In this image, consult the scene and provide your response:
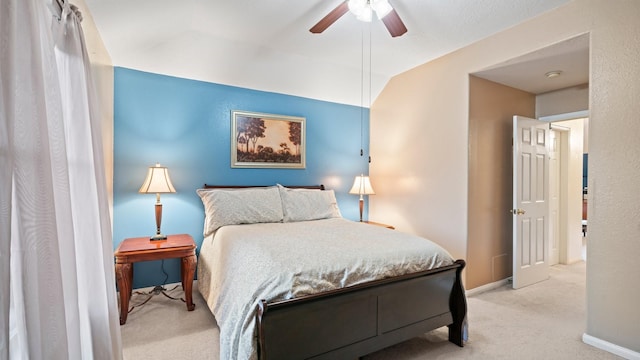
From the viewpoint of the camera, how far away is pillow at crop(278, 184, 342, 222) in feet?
11.4

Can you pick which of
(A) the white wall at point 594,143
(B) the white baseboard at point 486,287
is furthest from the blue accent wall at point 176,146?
(B) the white baseboard at point 486,287

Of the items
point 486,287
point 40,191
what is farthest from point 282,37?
point 486,287

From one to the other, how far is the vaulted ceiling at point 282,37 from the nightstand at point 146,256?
1.83 m

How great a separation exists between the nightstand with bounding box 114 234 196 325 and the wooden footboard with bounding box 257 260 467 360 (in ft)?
4.84

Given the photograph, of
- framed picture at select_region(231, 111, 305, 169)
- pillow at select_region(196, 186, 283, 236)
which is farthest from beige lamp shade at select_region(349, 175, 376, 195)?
pillow at select_region(196, 186, 283, 236)

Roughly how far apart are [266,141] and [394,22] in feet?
7.29

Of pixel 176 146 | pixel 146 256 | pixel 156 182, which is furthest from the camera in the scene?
pixel 176 146

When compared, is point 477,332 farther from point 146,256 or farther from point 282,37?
point 282,37

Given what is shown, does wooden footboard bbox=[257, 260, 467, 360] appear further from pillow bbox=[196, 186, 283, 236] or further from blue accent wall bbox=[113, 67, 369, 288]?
blue accent wall bbox=[113, 67, 369, 288]

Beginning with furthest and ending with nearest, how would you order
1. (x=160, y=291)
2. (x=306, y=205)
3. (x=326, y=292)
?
(x=306, y=205) < (x=160, y=291) < (x=326, y=292)

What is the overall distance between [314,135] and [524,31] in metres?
2.57

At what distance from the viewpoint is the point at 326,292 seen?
1.77 m

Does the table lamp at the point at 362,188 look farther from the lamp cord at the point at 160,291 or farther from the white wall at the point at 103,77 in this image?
the white wall at the point at 103,77

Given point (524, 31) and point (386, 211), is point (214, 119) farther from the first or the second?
point (524, 31)
